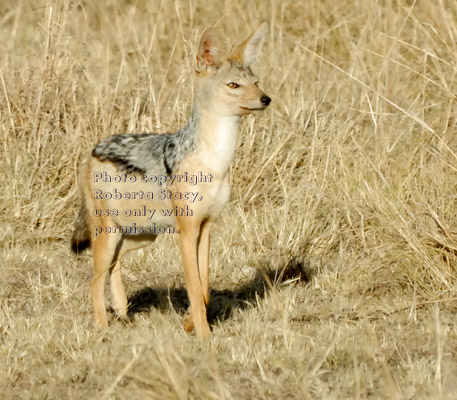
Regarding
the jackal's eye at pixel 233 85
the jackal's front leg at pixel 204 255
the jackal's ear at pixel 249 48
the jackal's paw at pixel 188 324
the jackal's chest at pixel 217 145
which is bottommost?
the jackal's paw at pixel 188 324

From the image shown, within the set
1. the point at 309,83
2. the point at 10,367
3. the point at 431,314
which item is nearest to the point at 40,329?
the point at 10,367

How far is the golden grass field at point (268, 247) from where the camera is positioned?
4.46 metres

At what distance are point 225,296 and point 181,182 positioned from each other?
4.60 feet

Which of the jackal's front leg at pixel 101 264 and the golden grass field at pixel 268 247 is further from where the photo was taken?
the jackal's front leg at pixel 101 264

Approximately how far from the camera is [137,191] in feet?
18.3

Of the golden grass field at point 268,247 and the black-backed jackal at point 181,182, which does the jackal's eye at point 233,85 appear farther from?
the golden grass field at point 268,247

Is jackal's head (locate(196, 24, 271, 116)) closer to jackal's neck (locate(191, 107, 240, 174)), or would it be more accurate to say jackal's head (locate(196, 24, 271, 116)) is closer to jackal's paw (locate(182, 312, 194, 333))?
jackal's neck (locate(191, 107, 240, 174))

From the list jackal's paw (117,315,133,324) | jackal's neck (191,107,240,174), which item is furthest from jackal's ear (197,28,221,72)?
jackal's paw (117,315,133,324)


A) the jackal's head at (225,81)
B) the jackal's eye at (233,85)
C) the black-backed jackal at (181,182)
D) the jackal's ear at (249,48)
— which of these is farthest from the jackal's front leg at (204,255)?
the jackal's ear at (249,48)

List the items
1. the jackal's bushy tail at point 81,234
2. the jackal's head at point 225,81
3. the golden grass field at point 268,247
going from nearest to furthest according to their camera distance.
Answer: the golden grass field at point 268,247, the jackal's head at point 225,81, the jackal's bushy tail at point 81,234

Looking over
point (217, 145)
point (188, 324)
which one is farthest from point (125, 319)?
point (217, 145)

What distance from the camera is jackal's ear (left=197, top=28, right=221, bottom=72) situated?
17.8 feet

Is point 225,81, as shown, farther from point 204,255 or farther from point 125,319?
point 125,319

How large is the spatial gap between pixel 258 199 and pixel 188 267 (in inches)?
98.8
